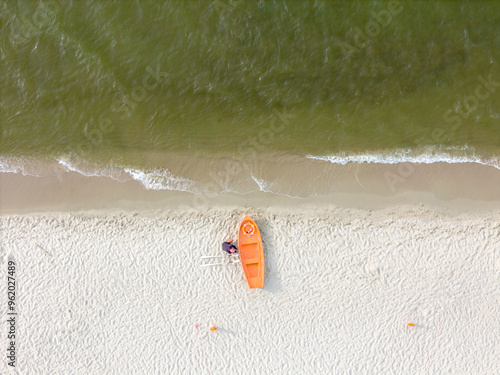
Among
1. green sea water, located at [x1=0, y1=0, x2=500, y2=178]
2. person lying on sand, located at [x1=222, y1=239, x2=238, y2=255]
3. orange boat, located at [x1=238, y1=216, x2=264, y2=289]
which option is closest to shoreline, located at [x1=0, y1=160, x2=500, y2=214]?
green sea water, located at [x1=0, y1=0, x2=500, y2=178]

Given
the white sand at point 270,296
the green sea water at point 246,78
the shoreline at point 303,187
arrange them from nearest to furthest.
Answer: the white sand at point 270,296, the shoreline at point 303,187, the green sea water at point 246,78

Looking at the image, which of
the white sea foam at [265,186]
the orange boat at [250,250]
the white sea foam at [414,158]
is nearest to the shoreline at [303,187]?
the white sea foam at [265,186]

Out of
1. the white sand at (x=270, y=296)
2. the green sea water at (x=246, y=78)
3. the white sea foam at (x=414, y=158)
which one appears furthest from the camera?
the green sea water at (x=246, y=78)

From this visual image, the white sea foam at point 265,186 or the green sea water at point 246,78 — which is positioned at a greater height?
the green sea water at point 246,78

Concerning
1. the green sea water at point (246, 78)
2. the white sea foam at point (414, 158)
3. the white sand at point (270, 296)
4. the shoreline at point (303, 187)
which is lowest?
the white sand at point (270, 296)

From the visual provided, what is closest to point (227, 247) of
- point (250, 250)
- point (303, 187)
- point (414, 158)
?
point (250, 250)

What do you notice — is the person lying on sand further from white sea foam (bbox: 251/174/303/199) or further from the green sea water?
the green sea water

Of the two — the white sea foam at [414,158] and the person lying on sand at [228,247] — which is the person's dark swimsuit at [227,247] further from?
the white sea foam at [414,158]
